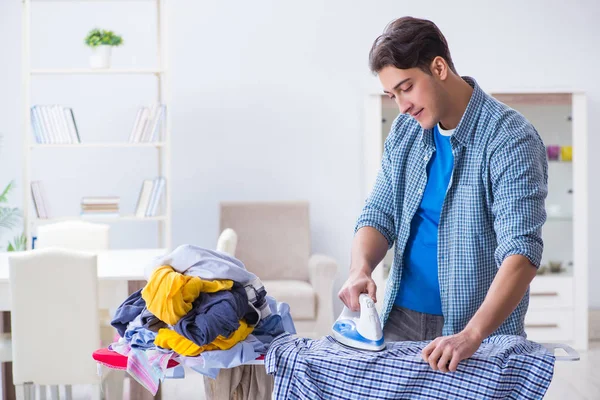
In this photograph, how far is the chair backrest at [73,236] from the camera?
4.24 m

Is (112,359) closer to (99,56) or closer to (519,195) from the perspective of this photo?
(519,195)

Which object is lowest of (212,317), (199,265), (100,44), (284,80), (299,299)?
(299,299)

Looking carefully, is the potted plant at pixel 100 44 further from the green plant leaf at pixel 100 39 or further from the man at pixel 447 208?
the man at pixel 447 208

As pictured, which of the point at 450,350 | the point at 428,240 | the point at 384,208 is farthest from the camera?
the point at 384,208

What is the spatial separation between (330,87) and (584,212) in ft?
6.13

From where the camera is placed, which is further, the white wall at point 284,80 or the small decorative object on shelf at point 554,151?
the white wall at point 284,80

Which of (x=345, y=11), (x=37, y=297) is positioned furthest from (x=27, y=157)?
(x=345, y=11)

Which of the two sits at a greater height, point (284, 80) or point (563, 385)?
point (284, 80)

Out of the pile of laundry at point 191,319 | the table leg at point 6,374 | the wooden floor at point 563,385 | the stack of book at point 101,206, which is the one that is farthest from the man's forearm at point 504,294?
the stack of book at point 101,206

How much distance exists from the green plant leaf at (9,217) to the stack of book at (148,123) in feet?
3.06

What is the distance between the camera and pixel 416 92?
1672 mm

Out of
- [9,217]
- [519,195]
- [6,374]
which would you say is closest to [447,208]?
[519,195]

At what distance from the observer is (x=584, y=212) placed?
16.3ft

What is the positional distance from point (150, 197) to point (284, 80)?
1283mm
